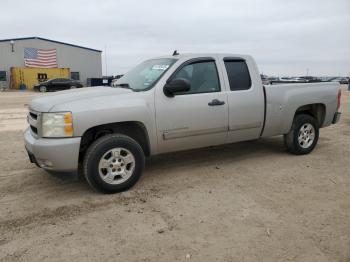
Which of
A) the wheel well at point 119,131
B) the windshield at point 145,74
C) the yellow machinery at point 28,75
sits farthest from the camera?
the yellow machinery at point 28,75

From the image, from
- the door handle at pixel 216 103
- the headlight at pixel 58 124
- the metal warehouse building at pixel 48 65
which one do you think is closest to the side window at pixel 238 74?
the door handle at pixel 216 103

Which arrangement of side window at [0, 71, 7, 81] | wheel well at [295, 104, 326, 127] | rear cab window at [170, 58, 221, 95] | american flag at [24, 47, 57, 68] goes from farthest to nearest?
american flag at [24, 47, 57, 68]
side window at [0, 71, 7, 81]
wheel well at [295, 104, 326, 127]
rear cab window at [170, 58, 221, 95]

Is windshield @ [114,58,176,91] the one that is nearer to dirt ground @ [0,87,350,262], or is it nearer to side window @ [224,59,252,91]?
side window @ [224,59,252,91]

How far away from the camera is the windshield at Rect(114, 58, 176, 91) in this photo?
16.2 ft

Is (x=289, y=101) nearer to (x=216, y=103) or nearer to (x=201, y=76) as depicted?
(x=216, y=103)

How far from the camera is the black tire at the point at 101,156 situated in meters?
4.23

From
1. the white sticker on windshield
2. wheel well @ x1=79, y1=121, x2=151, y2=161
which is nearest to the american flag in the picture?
the white sticker on windshield

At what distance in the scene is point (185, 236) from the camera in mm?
3371

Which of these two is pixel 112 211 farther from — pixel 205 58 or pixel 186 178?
pixel 205 58

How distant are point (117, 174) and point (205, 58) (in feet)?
7.38

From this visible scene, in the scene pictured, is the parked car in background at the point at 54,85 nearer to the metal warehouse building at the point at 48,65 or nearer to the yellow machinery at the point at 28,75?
the yellow machinery at the point at 28,75

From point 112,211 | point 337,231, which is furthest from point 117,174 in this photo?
point 337,231

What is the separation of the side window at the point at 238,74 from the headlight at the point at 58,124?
2586 mm

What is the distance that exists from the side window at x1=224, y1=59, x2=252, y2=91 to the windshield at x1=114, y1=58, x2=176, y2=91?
0.98m
